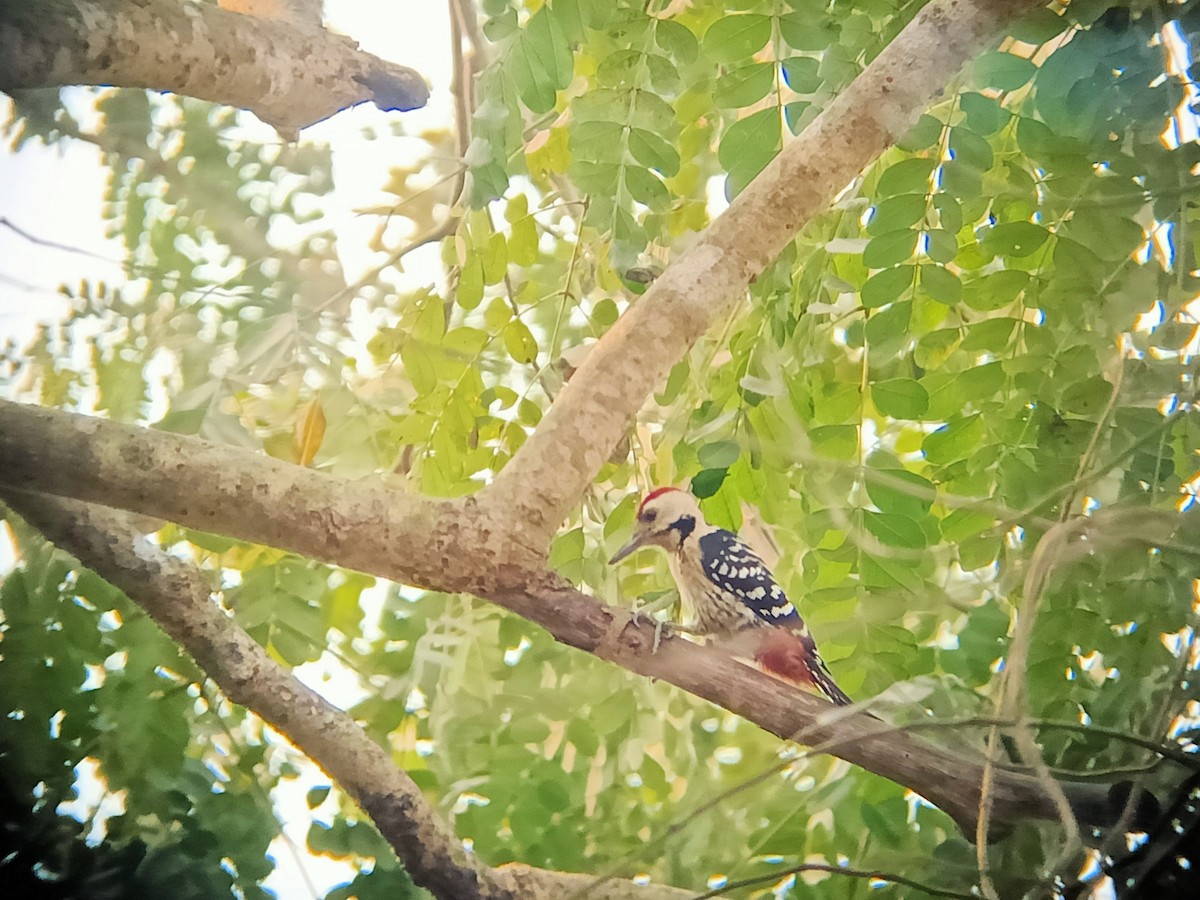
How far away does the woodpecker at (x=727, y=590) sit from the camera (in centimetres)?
72

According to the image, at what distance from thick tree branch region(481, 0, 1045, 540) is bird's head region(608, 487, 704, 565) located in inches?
2.4

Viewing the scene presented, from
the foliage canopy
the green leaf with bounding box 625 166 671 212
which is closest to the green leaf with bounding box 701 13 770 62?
the foliage canopy

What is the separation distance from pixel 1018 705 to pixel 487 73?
66cm

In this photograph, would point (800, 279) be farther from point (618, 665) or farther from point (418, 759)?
point (418, 759)

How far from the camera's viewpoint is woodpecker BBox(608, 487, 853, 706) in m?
0.72

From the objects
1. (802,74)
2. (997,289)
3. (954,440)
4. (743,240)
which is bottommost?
(954,440)

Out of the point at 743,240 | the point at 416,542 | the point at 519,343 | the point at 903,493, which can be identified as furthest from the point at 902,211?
the point at 416,542

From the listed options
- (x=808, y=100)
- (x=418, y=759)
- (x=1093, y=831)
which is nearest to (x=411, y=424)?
(x=418, y=759)

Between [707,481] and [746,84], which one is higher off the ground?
[746,84]

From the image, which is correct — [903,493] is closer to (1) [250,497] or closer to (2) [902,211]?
(2) [902,211]

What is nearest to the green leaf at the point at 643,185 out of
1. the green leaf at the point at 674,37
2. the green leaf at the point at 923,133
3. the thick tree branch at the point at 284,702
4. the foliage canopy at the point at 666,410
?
the foliage canopy at the point at 666,410

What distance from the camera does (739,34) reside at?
2.55 feet

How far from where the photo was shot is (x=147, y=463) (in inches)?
25.6

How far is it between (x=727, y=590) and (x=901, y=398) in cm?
22
